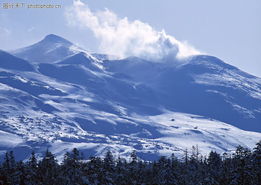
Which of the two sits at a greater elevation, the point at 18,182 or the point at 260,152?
the point at 260,152

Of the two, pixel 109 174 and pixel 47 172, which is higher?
pixel 47 172

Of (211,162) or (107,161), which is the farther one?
(211,162)

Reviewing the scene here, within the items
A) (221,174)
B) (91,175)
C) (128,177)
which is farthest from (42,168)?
(221,174)

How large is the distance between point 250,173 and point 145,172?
41.1m

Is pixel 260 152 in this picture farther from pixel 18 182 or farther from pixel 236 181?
pixel 18 182

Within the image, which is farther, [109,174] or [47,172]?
[47,172]

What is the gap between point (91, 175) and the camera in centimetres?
8031

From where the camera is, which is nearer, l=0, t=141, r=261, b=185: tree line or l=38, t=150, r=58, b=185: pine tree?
l=0, t=141, r=261, b=185: tree line

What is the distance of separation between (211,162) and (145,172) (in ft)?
77.8

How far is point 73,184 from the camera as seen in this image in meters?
87.2

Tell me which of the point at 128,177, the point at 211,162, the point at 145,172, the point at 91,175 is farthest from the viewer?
the point at 211,162

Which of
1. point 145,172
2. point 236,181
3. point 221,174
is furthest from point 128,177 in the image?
point 236,181

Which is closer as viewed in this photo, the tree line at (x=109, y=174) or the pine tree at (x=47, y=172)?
the tree line at (x=109, y=174)

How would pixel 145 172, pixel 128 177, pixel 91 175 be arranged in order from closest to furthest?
pixel 91 175 < pixel 128 177 < pixel 145 172
